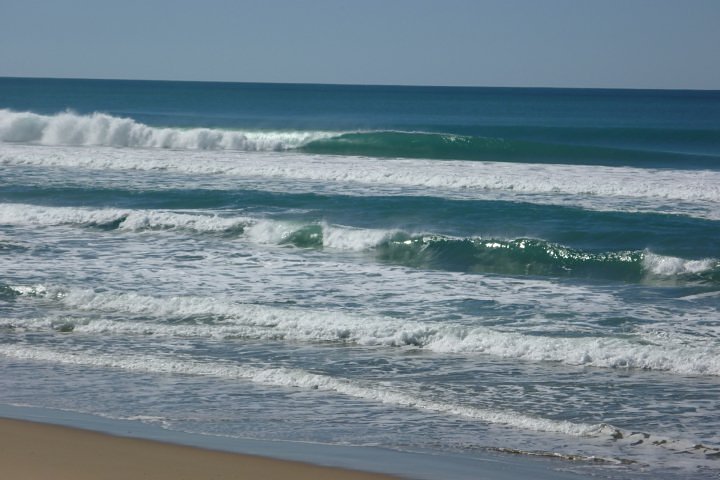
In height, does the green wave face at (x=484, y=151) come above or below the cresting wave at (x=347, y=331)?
above

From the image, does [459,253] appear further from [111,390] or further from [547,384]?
[111,390]

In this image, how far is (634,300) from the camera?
12.3 meters

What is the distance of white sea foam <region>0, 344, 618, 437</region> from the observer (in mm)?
7652

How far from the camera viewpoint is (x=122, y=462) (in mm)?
6566

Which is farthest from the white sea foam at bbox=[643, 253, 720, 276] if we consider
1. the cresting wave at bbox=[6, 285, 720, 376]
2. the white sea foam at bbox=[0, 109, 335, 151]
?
the white sea foam at bbox=[0, 109, 335, 151]

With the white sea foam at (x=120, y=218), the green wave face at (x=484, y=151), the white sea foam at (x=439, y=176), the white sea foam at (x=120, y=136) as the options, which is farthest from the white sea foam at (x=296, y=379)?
the white sea foam at (x=120, y=136)

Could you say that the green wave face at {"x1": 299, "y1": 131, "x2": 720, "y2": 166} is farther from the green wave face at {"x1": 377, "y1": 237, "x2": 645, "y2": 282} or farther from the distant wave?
the green wave face at {"x1": 377, "y1": 237, "x2": 645, "y2": 282}

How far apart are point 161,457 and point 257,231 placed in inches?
409

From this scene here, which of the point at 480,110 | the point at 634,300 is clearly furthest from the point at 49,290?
the point at 480,110

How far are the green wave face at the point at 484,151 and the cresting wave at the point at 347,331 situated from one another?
20174mm

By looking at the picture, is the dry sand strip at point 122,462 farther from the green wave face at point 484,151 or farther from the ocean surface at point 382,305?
the green wave face at point 484,151

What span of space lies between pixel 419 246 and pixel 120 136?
2121 cm

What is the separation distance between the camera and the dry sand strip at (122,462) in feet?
20.7

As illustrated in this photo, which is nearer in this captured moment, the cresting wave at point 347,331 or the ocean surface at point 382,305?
the ocean surface at point 382,305
